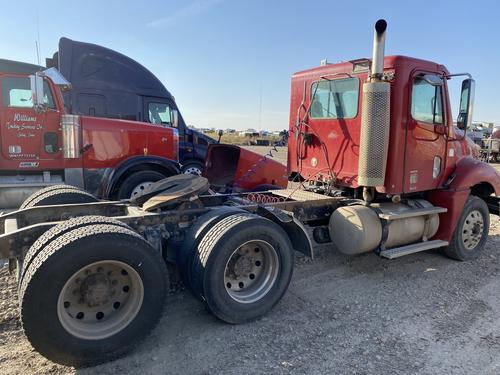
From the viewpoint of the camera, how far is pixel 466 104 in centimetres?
526

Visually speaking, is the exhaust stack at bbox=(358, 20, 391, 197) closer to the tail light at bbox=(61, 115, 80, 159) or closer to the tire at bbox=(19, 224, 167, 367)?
the tire at bbox=(19, 224, 167, 367)

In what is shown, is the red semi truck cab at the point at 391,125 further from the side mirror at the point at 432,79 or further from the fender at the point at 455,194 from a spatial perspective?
the fender at the point at 455,194

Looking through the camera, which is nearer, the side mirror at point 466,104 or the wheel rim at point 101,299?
the wheel rim at point 101,299

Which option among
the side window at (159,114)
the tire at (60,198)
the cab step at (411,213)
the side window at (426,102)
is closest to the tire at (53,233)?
the tire at (60,198)

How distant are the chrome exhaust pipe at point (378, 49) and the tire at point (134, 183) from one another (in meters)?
4.86

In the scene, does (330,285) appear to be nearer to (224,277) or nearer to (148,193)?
(224,277)

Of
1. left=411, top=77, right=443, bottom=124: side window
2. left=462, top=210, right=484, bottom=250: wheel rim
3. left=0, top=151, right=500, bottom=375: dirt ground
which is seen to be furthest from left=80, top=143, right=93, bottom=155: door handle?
left=462, top=210, right=484, bottom=250: wheel rim

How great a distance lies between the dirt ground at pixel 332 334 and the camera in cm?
309

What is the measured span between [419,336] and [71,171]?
6.48 m

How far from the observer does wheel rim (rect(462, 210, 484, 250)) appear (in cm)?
585

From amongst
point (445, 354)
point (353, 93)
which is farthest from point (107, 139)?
point (445, 354)

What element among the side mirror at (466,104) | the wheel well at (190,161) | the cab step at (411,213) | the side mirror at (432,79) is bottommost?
the cab step at (411,213)

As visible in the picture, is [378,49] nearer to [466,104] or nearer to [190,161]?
[466,104]

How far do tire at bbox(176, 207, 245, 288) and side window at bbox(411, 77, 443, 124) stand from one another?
2829mm
